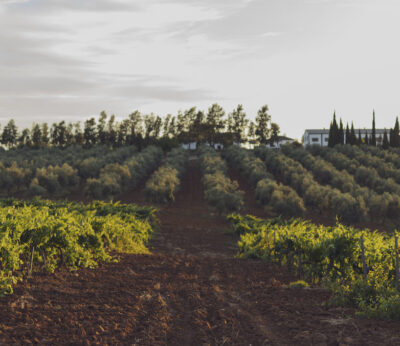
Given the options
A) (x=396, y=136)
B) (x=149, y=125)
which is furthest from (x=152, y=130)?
(x=396, y=136)

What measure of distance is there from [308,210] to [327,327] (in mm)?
40451

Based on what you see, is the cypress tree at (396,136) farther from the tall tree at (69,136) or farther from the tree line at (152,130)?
the tall tree at (69,136)

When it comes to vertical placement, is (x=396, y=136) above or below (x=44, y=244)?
above

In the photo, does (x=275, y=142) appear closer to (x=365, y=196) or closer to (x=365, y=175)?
(x=365, y=175)

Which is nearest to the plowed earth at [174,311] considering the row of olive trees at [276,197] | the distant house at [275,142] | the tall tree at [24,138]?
the row of olive trees at [276,197]

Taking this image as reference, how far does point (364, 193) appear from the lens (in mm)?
46938

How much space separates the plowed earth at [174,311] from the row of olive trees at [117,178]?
3814 cm

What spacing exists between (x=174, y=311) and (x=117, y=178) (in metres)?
49.2

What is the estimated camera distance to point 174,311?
10102 mm

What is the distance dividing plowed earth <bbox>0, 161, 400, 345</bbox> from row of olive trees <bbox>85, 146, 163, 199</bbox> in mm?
38143

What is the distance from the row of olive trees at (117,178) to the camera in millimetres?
52947

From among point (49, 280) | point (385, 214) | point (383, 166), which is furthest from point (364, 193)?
point (49, 280)

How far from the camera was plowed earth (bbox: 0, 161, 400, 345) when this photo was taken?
8.32 metres

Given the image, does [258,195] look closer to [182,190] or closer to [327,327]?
[182,190]
